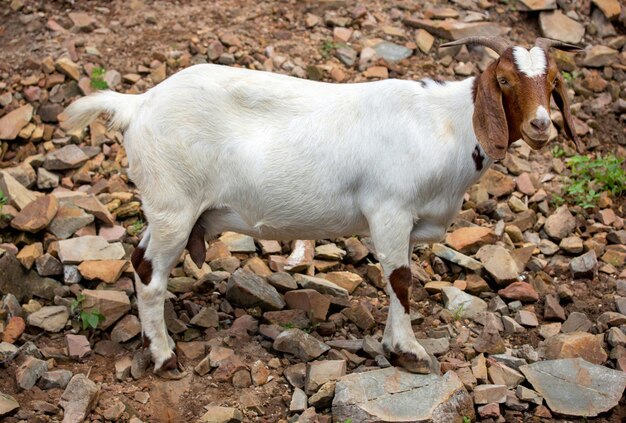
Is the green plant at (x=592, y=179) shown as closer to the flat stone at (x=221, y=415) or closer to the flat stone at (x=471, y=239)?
the flat stone at (x=471, y=239)

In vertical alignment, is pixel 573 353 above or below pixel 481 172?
below

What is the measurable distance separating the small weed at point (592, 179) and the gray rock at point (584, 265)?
2.77 ft

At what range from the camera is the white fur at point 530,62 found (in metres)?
4.79

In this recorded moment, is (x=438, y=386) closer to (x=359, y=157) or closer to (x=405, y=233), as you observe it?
(x=405, y=233)

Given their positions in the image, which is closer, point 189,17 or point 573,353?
point 573,353

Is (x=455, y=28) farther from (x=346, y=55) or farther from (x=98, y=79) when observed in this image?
(x=98, y=79)

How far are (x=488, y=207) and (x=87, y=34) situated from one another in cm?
429

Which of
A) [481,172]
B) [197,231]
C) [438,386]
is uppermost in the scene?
[481,172]

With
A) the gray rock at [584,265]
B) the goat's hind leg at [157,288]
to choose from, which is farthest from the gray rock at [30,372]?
the gray rock at [584,265]

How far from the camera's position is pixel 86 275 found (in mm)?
6180

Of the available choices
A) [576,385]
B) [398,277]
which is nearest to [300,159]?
[398,277]

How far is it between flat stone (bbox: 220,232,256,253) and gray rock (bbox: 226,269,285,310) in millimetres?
598

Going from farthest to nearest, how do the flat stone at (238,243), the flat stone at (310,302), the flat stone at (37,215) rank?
the flat stone at (238,243) → the flat stone at (37,215) → the flat stone at (310,302)

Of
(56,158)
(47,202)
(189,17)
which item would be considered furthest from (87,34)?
(47,202)
